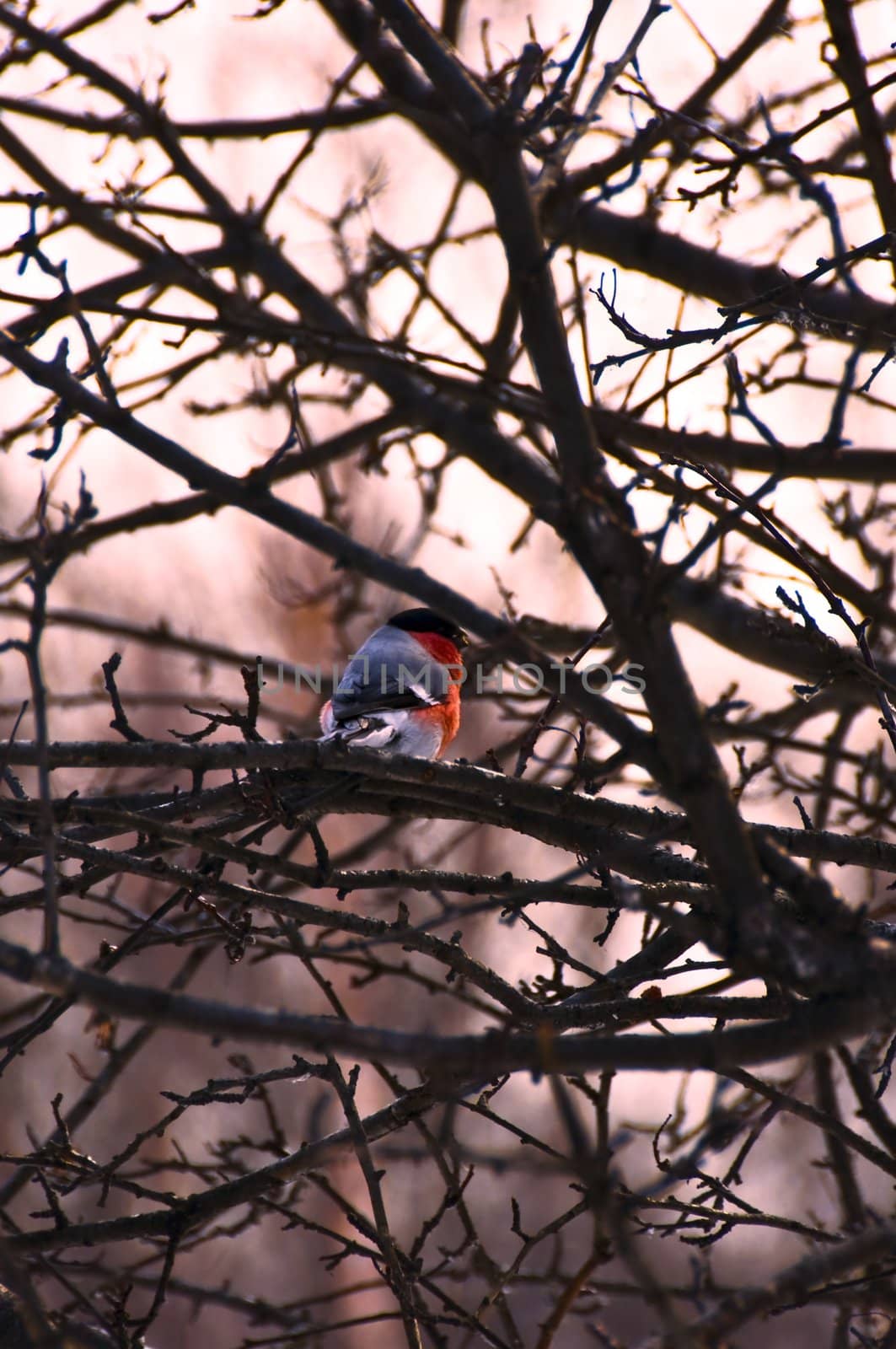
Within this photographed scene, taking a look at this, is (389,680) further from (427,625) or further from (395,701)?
(427,625)

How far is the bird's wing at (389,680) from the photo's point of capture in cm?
446

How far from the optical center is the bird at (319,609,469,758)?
14.4ft

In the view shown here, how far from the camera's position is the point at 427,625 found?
19.1 ft

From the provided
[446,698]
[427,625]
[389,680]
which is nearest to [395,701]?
[389,680]

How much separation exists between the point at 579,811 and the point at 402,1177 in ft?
26.2

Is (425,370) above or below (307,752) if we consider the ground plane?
above

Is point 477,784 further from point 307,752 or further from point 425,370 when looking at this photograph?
point 425,370

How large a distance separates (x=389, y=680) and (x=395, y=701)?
0.61 feet

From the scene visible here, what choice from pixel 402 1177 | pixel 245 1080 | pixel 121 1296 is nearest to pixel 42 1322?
pixel 245 1080

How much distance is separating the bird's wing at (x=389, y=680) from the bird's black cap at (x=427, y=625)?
395mm

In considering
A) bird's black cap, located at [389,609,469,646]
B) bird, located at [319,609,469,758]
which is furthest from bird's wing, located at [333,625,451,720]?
bird's black cap, located at [389,609,469,646]

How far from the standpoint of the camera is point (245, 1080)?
2.33 m

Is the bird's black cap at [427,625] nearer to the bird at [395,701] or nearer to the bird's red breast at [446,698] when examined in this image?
the bird's red breast at [446,698]

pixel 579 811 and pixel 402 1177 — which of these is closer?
pixel 579 811
